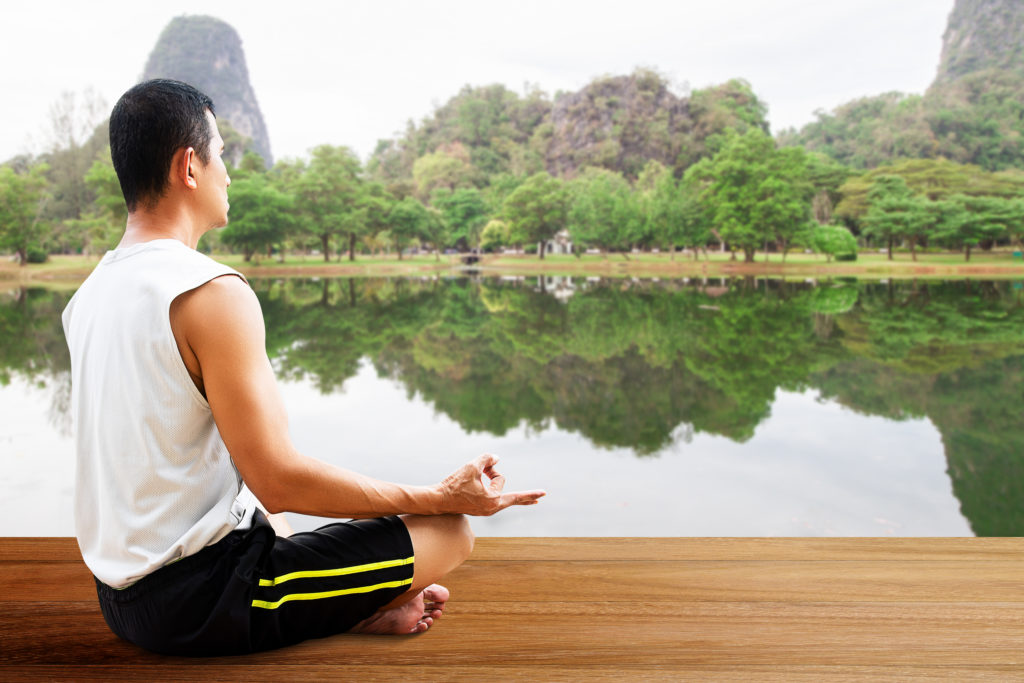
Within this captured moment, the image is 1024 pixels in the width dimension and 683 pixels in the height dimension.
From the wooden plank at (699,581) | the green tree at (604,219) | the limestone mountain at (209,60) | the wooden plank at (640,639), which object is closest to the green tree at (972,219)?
the green tree at (604,219)

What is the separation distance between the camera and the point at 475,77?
144ft

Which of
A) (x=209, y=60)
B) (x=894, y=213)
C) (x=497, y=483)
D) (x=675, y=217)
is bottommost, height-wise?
(x=497, y=483)

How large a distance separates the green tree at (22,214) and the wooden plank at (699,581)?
1837 centimetres

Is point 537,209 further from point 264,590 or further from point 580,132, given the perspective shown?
point 264,590

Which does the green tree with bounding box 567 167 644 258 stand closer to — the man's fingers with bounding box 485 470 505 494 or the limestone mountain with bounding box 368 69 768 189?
the limestone mountain with bounding box 368 69 768 189

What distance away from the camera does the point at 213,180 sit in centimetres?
76

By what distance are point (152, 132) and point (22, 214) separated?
65.1ft

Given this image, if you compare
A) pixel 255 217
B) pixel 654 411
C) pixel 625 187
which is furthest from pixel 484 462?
pixel 625 187

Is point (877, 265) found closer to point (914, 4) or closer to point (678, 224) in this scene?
point (678, 224)

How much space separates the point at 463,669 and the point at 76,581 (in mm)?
755

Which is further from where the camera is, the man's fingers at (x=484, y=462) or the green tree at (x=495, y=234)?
the green tree at (x=495, y=234)

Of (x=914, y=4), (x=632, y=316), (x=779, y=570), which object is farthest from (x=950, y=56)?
(x=779, y=570)

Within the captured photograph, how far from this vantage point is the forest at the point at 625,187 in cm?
1995

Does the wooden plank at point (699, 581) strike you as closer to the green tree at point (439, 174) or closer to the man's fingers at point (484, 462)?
the man's fingers at point (484, 462)
